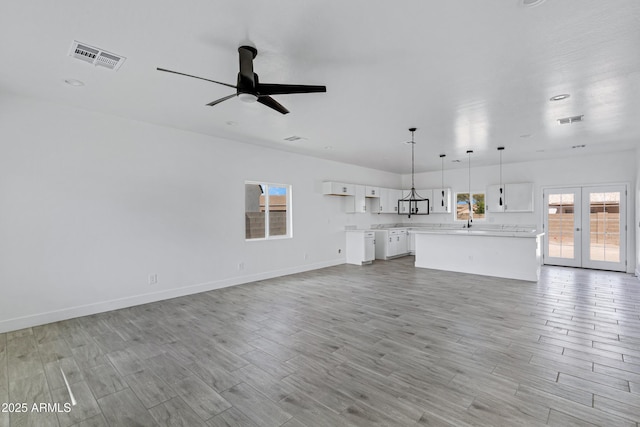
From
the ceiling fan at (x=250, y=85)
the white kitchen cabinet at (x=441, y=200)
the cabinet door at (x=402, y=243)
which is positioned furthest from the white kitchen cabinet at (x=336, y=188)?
the ceiling fan at (x=250, y=85)

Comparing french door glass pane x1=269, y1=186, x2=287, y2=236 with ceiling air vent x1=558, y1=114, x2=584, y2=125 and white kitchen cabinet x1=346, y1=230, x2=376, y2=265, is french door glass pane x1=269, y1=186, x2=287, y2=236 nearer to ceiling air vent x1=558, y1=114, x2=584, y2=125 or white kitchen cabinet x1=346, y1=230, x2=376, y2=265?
white kitchen cabinet x1=346, y1=230, x2=376, y2=265

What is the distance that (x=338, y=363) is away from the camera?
9.07 ft

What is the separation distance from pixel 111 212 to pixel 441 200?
8603mm

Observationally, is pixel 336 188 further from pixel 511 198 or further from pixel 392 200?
pixel 511 198

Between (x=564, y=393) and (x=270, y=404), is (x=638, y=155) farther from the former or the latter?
(x=270, y=404)

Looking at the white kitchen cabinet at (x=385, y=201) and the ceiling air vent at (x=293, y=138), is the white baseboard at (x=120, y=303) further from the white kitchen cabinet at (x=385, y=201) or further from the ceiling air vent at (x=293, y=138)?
the white kitchen cabinet at (x=385, y=201)

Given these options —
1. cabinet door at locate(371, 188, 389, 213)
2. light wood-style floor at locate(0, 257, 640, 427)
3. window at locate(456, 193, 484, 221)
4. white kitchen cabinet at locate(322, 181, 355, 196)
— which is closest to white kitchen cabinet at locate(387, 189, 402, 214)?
cabinet door at locate(371, 188, 389, 213)

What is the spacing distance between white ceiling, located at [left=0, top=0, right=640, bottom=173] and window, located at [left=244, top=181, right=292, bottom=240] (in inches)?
65.4

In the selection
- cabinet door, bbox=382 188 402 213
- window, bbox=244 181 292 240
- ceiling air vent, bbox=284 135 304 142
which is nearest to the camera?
ceiling air vent, bbox=284 135 304 142

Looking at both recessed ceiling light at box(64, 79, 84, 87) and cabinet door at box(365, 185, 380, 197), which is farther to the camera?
cabinet door at box(365, 185, 380, 197)

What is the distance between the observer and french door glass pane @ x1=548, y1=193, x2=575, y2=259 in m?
7.58

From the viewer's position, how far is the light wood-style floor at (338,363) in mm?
2090

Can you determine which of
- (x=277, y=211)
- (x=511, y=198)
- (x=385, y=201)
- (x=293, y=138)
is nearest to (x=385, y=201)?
(x=385, y=201)

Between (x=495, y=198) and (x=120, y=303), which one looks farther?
(x=495, y=198)
